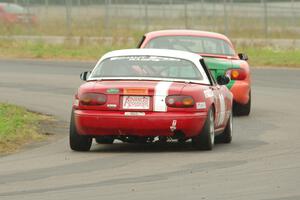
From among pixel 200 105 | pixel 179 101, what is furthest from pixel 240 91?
pixel 179 101

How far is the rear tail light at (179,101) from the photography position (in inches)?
540

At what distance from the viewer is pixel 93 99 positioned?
13820 mm

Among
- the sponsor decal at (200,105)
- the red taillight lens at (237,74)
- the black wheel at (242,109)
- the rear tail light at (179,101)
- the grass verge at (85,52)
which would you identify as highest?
the rear tail light at (179,101)

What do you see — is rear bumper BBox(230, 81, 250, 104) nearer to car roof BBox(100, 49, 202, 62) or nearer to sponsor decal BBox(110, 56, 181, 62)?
car roof BBox(100, 49, 202, 62)

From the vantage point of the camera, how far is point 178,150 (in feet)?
47.5

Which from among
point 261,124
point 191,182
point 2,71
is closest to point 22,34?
point 2,71

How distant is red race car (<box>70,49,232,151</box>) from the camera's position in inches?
539

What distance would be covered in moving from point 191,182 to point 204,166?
4.51 ft

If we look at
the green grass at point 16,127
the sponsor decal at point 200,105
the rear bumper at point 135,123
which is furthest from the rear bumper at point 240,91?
the rear bumper at point 135,123

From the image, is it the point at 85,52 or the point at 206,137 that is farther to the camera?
the point at 85,52

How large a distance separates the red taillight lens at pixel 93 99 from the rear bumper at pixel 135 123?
0.10 metres

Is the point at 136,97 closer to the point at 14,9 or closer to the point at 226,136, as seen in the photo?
the point at 226,136

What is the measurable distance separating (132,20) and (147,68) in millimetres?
37286

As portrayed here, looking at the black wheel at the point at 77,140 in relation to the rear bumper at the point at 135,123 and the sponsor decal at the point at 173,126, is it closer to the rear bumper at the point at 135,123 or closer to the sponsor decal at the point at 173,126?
the rear bumper at the point at 135,123
